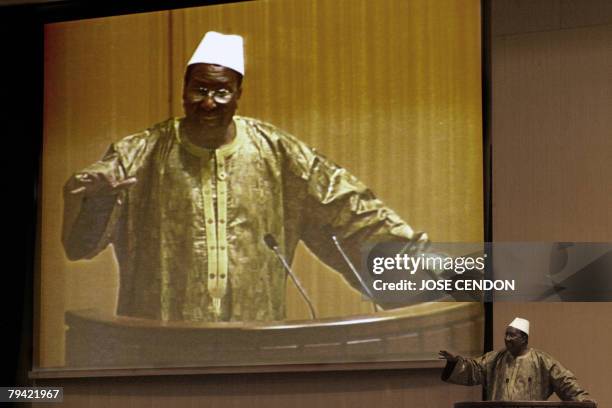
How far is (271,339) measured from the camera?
802cm

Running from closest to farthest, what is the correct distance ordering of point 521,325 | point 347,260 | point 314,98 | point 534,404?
1. point 534,404
2. point 521,325
3. point 347,260
4. point 314,98

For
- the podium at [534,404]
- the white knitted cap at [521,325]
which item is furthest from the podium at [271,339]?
the podium at [534,404]

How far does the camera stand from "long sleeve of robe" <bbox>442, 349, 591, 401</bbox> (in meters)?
6.78

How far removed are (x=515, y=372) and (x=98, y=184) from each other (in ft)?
10.5

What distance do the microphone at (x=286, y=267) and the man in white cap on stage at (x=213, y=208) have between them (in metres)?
0.03

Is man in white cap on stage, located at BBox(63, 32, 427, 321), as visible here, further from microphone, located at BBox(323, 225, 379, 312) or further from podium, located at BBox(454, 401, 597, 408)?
podium, located at BBox(454, 401, 597, 408)

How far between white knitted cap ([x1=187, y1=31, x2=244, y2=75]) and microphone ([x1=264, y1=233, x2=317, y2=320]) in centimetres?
113

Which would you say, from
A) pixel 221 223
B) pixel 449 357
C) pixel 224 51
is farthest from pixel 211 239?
pixel 449 357

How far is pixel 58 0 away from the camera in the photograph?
344 inches

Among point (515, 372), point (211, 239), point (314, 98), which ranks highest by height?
point (314, 98)

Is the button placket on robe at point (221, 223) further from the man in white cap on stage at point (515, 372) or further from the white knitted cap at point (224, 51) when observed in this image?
the man in white cap on stage at point (515, 372)

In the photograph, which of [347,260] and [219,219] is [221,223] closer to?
[219,219]

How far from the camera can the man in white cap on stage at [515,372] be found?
22.3ft

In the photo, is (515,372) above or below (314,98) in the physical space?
below
